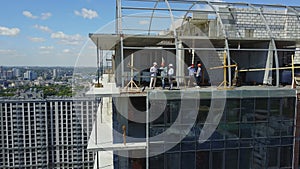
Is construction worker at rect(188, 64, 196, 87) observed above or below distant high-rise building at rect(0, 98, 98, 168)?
above

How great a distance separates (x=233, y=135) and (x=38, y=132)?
38.9 metres

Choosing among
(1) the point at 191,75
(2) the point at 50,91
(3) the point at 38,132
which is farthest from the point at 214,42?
(2) the point at 50,91

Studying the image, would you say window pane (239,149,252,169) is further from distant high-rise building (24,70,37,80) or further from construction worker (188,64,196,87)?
distant high-rise building (24,70,37,80)

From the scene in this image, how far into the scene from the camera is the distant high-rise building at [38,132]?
38156 mm

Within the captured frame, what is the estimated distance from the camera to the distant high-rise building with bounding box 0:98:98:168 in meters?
38.2

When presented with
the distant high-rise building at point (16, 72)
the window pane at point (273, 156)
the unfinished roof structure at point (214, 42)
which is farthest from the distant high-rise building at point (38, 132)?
the distant high-rise building at point (16, 72)

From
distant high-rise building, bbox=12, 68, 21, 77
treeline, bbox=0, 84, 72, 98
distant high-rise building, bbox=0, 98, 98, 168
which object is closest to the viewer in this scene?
distant high-rise building, bbox=0, 98, 98, 168

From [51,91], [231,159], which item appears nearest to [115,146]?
[231,159]

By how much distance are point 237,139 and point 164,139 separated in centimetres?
312

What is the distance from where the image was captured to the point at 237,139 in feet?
29.9

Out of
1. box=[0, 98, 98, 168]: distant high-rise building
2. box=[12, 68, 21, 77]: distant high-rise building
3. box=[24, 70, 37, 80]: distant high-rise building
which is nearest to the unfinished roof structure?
box=[0, 98, 98, 168]: distant high-rise building

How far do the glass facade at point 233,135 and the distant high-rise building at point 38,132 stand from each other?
30.8m

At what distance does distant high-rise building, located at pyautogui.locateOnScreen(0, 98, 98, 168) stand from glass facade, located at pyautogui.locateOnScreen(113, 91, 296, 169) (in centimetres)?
3084

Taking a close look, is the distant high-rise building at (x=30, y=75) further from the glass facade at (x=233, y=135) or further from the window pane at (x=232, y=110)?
the window pane at (x=232, y=110)
